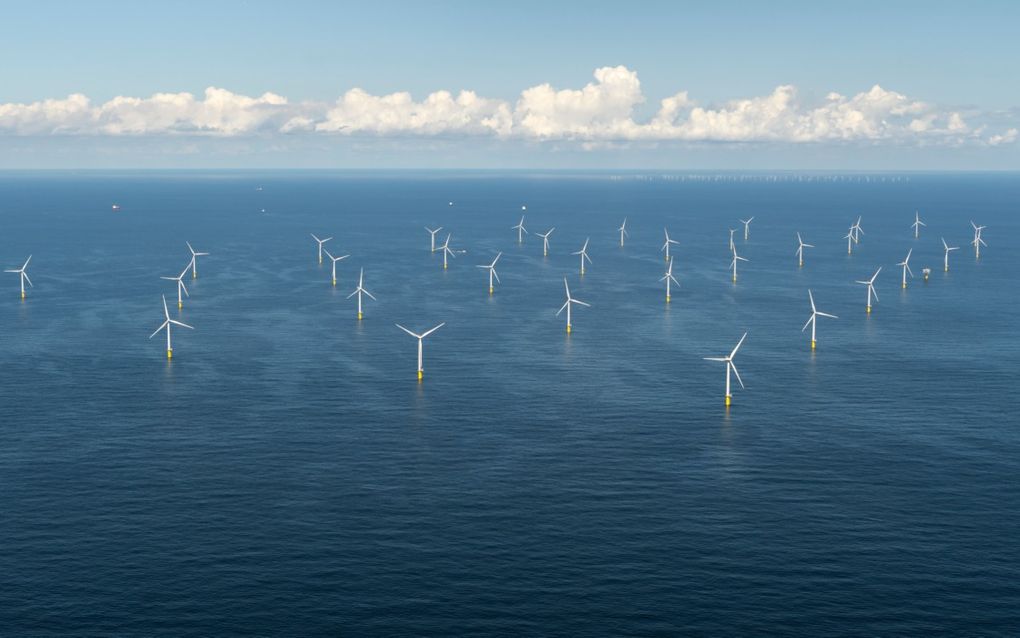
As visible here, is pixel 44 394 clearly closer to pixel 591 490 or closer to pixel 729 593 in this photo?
pixel 591 490

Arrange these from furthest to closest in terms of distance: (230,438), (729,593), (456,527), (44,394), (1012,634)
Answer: (44,394) < (230,438) < (456,527) < (729,593) < (1012,634)

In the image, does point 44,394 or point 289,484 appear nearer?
point 289,484

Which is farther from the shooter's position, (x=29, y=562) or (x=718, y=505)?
(x=718, y=505)

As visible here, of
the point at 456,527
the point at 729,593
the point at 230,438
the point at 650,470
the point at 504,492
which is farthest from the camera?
the point at 230,438

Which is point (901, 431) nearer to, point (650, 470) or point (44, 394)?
point (650, 470)

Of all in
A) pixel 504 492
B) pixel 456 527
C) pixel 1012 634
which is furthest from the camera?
pixel 504 492

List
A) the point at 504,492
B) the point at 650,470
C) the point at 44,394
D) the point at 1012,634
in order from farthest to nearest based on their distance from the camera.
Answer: the point at 44,394, the point at 650,470, the point at 504,492, the point at 1012,634

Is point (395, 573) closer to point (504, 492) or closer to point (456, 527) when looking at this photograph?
point (456, 527)

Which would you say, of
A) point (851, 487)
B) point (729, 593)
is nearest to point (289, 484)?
point (729, 593)

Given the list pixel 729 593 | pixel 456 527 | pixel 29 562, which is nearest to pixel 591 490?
pixel 456 527
